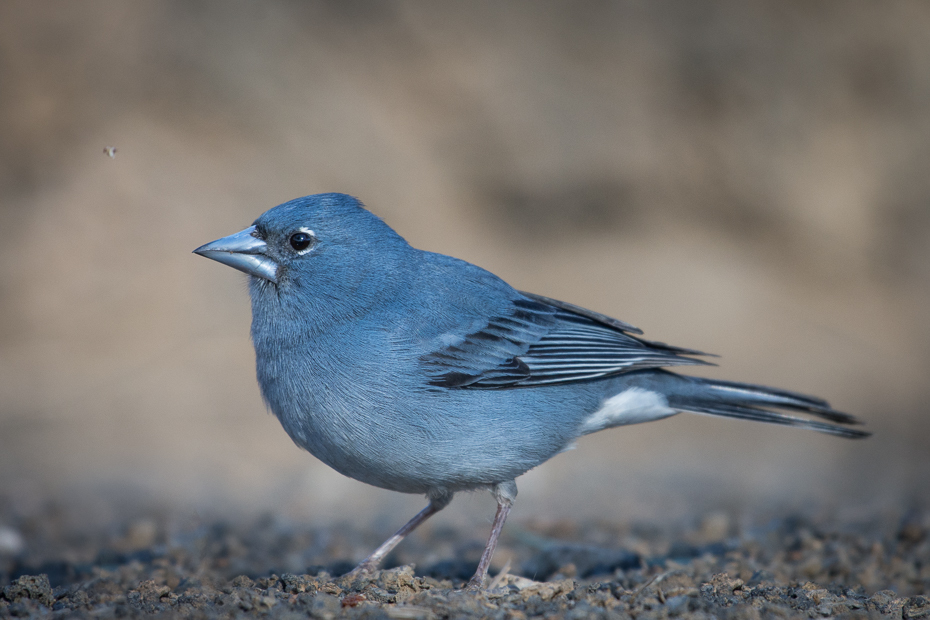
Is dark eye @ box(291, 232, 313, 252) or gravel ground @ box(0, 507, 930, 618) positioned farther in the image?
dark eye @ box(291, 232, 313, 252)

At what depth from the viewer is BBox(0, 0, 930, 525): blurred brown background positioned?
10594 millimetres

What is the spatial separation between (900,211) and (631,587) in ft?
32.1

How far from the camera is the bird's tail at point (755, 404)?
524 centimetres

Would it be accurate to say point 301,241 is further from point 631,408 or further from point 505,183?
point 505,183

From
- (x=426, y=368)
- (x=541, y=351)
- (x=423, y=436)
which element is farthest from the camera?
(x=541, y=351)

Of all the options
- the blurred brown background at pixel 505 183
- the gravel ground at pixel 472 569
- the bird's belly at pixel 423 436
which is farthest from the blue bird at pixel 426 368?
the blurred brown background at pixel 505 183

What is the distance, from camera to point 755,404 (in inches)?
211

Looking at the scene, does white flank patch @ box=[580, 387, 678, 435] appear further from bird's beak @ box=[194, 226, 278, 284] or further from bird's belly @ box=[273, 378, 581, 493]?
bird's beak @ box=[194, 226, 278, 284]

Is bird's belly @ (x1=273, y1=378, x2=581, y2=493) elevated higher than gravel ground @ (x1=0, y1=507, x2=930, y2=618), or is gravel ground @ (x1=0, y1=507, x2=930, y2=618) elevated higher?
bird's belly @ (x1=273, y1=378, x2=581, y2=493)

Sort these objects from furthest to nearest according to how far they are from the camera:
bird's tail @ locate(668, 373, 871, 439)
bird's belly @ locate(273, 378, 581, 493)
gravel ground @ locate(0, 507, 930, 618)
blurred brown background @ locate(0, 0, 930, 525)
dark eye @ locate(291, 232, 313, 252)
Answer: blurred brown background @ locate(0, 0, 930, 525)
bird's tail @ locate(668, 373, 871, 439)
dark eye @ locate(291, 232, 313, 252)
bird's belly @ locate(273, 378, 581, 493)
gravel ground @ locate(0, 507, 930, 618)

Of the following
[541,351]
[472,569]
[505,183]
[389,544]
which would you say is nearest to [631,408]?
[541,351]

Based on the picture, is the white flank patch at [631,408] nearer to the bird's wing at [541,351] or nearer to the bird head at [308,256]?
the bird's wing at [541,351]

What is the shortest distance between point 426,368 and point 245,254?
1.32 m

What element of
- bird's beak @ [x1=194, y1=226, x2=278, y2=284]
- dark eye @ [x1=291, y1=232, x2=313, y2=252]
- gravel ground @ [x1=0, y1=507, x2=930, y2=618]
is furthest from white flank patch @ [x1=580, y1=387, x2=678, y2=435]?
bird's beak @ [x1=194, y1=226, x2=278, y2=284]
